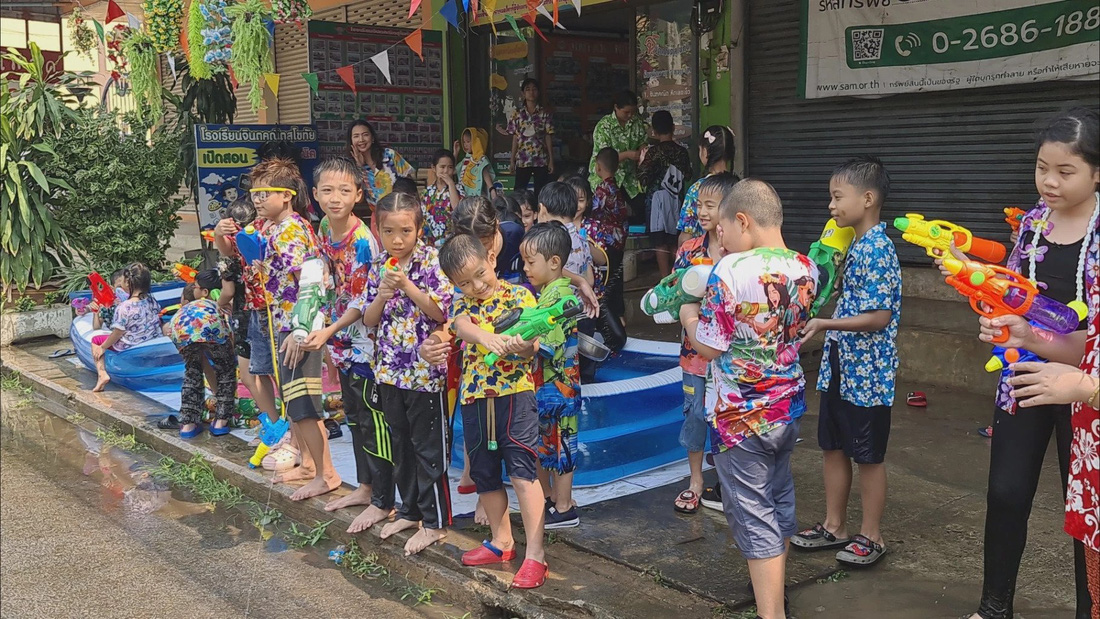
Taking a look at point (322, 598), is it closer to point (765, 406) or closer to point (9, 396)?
point (765, 406)

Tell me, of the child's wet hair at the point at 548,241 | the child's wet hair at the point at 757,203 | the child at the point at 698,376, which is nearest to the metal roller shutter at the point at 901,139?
the child at the point at 698,376

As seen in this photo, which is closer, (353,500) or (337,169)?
(337,169)

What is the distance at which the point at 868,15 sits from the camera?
732 cm

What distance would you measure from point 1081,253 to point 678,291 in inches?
50.3

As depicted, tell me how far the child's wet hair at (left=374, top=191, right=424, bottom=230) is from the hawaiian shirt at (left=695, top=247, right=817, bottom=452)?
1570 mm

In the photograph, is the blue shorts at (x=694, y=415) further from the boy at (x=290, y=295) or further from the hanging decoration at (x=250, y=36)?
the hanging decoration at (x=250, y=36)

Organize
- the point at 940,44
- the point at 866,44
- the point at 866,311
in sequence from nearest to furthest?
the point at 866,311
the point at 940,44
the point at 866,44

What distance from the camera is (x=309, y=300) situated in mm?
4754

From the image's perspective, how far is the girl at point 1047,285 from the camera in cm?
294

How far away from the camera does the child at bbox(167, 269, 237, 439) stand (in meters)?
6.38

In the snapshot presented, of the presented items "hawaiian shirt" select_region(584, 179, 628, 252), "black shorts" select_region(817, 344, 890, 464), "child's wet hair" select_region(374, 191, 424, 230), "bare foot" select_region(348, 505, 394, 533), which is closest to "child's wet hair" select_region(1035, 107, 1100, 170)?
"black shorts" select_region(817, 344, 890, 464)

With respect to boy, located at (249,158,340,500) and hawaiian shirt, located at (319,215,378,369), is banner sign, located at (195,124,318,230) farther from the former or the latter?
hawaiian shirt, located at (319,215,378,369)

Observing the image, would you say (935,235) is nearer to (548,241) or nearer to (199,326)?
(548,241)

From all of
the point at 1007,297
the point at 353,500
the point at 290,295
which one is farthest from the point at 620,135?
the point at 1007,297
